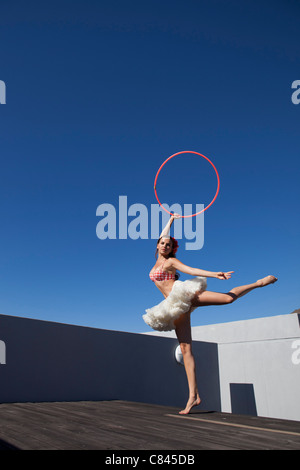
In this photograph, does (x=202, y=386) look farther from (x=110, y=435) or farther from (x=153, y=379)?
(x=110, y=435)

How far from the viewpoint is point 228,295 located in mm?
3643

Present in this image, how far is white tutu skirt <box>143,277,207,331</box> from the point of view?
12.2 feet

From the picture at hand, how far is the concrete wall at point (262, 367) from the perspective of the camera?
9539mm

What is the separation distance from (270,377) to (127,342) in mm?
4570

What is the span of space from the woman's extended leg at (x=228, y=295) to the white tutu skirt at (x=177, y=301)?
8 centimetres

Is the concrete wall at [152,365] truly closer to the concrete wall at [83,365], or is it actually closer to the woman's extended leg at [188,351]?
the concrete wall at [83,365]

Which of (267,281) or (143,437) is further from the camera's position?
(267,281)

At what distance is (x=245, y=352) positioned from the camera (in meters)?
10.5

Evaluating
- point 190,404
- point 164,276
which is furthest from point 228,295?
point 190,404

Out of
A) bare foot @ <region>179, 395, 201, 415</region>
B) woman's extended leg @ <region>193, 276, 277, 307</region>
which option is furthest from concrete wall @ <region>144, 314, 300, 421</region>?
woman's extended leg @ <region>193, 276, 277, 307</region>

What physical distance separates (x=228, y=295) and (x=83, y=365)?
4244mm

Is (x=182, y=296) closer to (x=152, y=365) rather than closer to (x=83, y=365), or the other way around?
(x=83, y=365)

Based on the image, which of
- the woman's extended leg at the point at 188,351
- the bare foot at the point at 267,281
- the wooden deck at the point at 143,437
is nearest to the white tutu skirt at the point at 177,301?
the woman's extended leg at the point at 188,351
